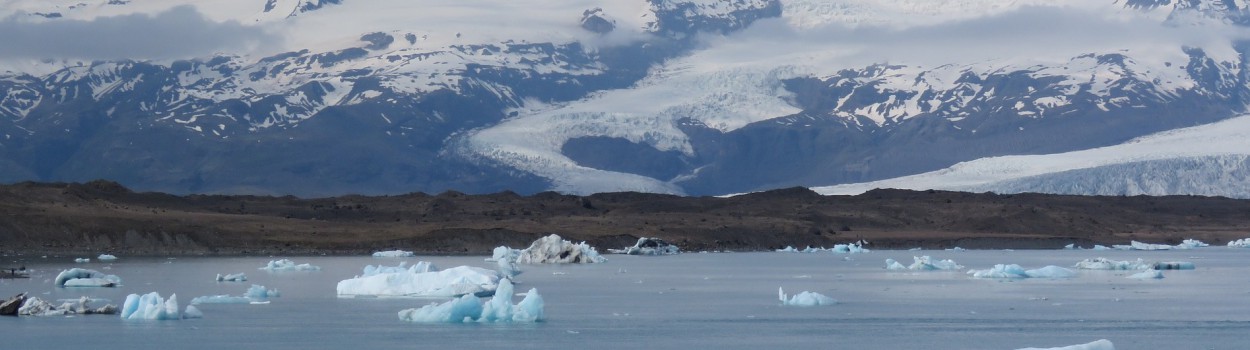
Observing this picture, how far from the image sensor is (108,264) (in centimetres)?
6356

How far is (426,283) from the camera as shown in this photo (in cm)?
4431

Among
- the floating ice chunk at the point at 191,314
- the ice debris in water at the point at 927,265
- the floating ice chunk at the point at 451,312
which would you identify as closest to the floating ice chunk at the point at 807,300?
the floating ice chunk at the point at 451,312

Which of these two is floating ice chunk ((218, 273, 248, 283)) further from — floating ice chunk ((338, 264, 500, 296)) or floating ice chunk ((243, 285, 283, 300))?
floating ice chunk ((338, 264, 500, 296))

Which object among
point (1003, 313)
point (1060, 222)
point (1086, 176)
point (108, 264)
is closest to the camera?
point (1003, 313)

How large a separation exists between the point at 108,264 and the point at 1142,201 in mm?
74830

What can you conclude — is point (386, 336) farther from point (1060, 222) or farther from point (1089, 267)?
point (1060, 222)

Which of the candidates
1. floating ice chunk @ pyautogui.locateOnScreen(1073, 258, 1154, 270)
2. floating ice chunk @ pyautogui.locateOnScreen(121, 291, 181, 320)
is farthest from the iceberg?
floating ice chunk @ pyautogui.locateOnScreen(1073, 258, 1154, 270)

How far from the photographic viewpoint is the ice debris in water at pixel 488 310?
35.8m

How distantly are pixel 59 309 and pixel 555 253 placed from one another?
113 feet

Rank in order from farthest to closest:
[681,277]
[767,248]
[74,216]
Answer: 1. [767,248]
2. [74,216]
3. [681,277]

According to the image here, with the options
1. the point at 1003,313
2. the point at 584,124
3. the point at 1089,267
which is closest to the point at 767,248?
the point at 1089,267

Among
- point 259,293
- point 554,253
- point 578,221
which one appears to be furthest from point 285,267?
point 578,221

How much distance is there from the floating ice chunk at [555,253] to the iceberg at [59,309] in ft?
108

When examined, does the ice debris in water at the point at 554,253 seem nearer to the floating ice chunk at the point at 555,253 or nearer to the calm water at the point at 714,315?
the floating ice chunk at the point at 555,253
